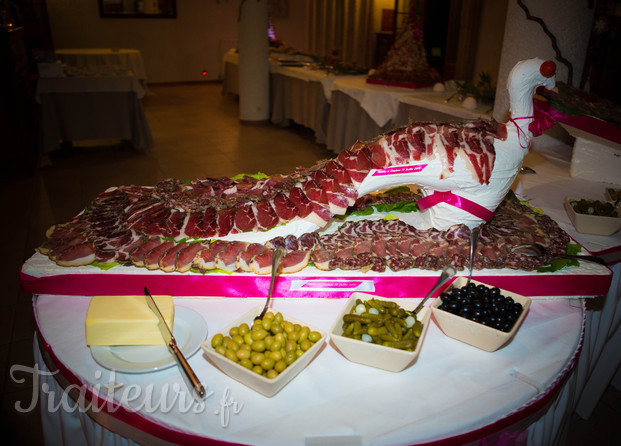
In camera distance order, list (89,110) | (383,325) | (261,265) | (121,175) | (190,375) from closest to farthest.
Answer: (190,375) → (383,325) → (261,265) → (121,175) → (89,110)

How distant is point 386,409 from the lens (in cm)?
110

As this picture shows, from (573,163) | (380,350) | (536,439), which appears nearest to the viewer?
(380,350)

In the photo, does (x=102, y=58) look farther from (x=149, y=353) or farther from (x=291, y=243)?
(x=149, y=353)

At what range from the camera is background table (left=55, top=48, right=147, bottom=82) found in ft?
28.9

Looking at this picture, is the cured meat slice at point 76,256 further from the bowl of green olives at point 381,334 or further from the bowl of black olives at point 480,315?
the bowl of black olives at point 480,315

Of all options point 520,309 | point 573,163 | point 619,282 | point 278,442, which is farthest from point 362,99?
point 278,442

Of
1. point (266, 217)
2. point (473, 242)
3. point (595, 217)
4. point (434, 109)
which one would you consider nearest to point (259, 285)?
point (266, 217)

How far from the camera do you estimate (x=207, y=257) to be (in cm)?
155

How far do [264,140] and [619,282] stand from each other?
18.9 ft

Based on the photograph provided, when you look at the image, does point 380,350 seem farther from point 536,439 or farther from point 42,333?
point 42,333

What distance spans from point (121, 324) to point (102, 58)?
373 inches

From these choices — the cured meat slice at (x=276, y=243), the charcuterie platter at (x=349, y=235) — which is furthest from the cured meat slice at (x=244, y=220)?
the cured meat slice at (x=276, y=243)

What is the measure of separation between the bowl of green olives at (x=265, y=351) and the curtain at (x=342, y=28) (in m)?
10.4

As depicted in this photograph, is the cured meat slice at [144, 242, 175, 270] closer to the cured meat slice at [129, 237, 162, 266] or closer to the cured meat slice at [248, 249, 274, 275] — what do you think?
the cured meat slice at [129, 237, 162, 266]
